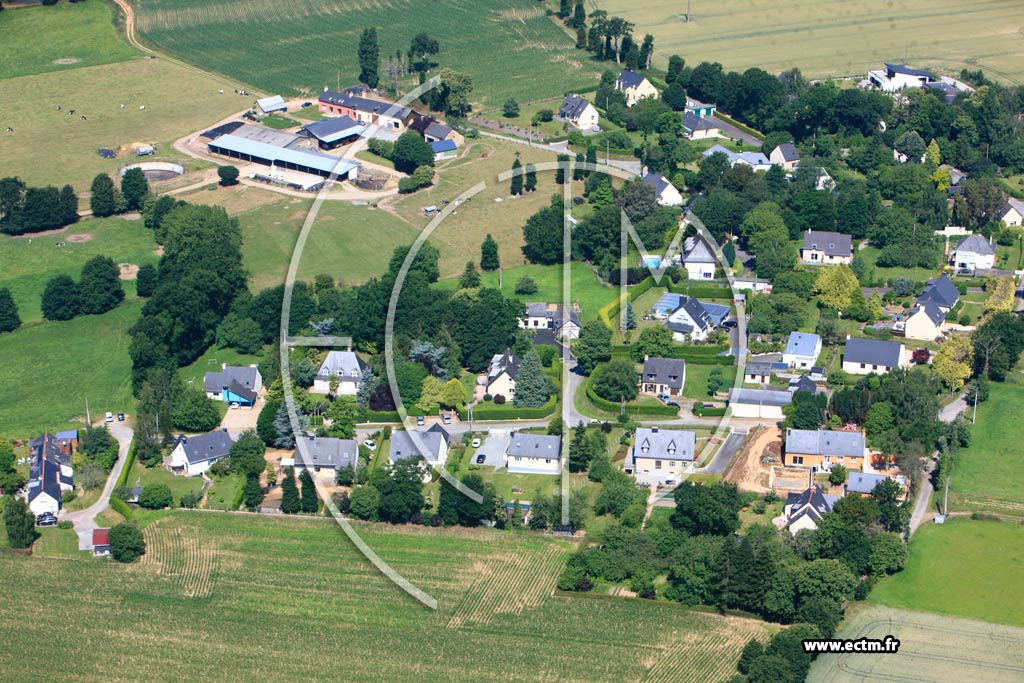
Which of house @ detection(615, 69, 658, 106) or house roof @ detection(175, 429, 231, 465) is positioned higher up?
house @ detection(615, 69, 658, 106)

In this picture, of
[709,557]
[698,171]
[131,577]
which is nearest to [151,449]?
[131,577]

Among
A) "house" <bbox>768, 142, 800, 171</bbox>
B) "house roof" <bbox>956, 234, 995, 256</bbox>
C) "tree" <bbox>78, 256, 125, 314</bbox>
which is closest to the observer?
"tree" <bbox>78, 256, 125, 314</bbox>

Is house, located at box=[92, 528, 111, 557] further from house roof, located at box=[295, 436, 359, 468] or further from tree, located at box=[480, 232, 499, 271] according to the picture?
tree, located at box=[480, 232, 499, 271]

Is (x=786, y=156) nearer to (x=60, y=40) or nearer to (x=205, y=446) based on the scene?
(x=205, y=446)

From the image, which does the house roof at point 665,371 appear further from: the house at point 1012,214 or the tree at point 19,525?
the house at point 1012,214

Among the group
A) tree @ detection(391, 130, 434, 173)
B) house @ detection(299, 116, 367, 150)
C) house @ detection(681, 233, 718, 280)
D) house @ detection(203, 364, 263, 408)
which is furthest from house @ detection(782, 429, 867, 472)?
house @ detection(299, 116, 367, 150)

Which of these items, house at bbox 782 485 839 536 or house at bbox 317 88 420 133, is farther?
house at bbox 317 88 420 133

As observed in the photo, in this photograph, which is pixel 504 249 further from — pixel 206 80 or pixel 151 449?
pixel 206 80
